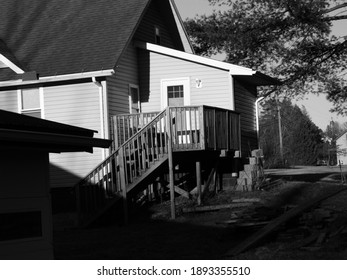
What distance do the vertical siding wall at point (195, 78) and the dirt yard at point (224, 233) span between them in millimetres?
4234

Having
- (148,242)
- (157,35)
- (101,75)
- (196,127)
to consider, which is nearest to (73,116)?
(101,75)

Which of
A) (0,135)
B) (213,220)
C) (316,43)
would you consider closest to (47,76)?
(213,220)

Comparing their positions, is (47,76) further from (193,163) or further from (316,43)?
(316,43)

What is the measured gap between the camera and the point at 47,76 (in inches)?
925

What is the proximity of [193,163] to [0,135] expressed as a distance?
47.9 feet

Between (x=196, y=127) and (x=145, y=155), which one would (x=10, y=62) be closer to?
(x=145, y=155)

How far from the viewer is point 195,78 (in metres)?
24.6

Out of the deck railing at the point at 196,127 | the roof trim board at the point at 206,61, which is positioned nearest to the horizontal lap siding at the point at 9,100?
the deck railing at the point at 196,127

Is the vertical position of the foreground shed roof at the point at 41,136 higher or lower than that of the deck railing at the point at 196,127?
lower

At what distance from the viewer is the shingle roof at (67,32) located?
23.7 m

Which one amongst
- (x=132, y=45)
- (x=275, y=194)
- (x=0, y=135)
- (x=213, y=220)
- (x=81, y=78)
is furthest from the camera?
(x=132, y=45)

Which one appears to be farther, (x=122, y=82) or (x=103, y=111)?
(x=122, y=82)

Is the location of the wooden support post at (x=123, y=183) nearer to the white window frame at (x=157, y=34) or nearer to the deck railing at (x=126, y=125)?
the deck railing at (x=126, y=125)

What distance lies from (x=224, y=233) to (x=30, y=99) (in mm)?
10130
